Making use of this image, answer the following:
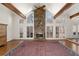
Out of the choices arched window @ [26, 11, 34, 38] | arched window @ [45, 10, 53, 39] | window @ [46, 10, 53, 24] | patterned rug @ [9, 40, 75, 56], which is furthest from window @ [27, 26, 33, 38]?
patterned rug @ [9, 40, 75, 56]

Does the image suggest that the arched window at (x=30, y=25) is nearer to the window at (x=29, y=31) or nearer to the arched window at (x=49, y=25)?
the window at (x=29, y=31)

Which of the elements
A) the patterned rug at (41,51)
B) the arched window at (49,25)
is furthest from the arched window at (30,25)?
the patterned rug at (41,51)

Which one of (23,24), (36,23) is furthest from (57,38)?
(23,24)

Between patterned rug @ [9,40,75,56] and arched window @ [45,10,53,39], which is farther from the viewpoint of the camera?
arched window @ [45,10,53,39]

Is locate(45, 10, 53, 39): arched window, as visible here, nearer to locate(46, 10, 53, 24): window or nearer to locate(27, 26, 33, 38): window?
locate(46, 10, 53, 24): window

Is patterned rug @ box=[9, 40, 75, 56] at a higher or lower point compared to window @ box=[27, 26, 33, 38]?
lower

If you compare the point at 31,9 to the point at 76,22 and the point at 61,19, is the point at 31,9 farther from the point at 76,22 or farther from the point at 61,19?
the point at 76,22

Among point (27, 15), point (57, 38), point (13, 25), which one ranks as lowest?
point (57, 38)

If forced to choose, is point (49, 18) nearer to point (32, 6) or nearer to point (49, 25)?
point (49, 25)

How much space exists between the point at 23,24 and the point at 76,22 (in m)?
5.48

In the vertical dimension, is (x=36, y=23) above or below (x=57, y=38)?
above

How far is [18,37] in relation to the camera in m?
16.4

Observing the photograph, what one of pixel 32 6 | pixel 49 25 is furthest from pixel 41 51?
pixel 49 25

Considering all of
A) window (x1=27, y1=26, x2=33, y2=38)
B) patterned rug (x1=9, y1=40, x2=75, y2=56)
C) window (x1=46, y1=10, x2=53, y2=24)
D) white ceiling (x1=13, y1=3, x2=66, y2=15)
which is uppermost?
white ceiling (x1=13, y1=3, x2=66, y2=15)
